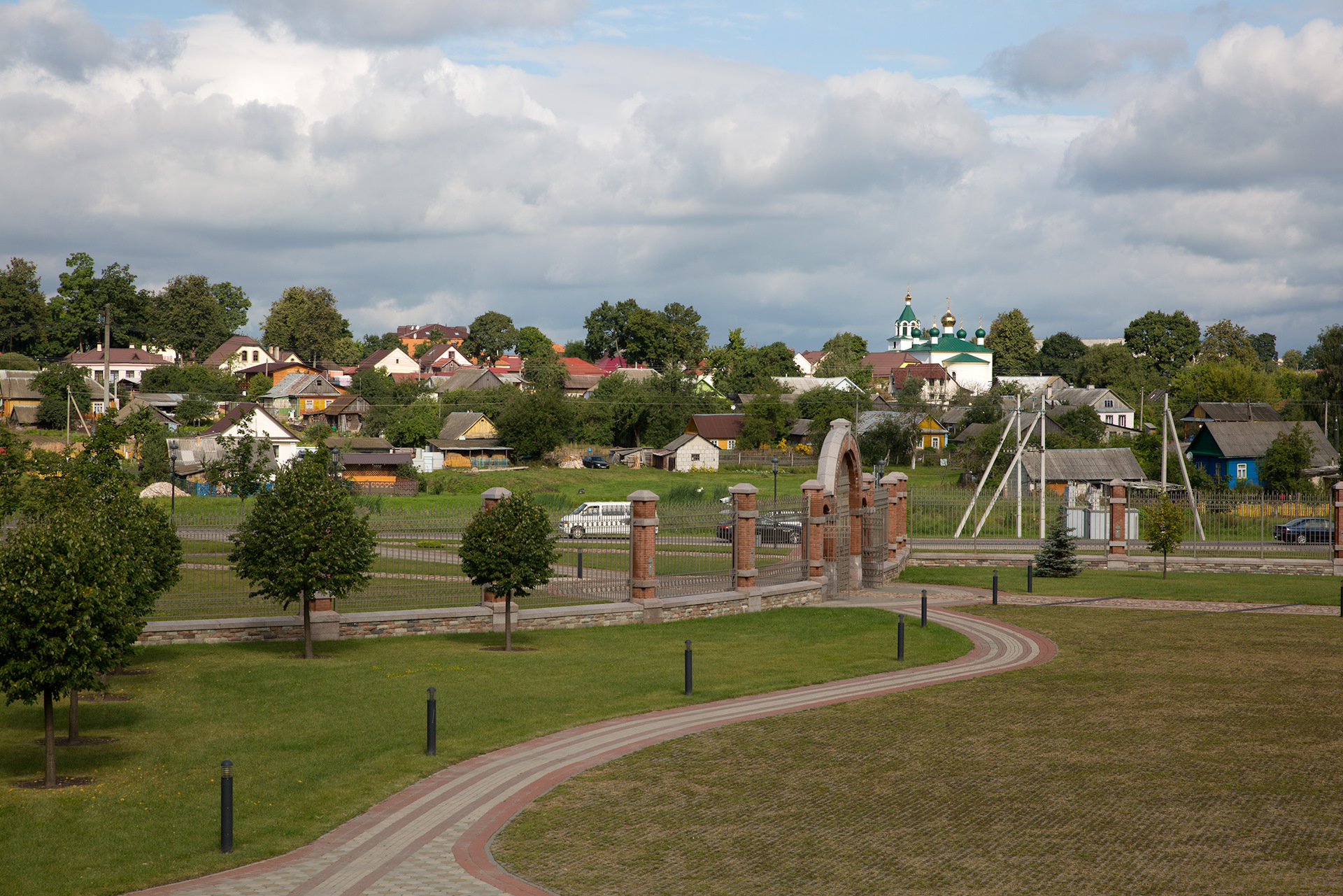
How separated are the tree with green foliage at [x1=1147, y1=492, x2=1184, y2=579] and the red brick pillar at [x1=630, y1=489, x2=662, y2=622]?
1837 cm

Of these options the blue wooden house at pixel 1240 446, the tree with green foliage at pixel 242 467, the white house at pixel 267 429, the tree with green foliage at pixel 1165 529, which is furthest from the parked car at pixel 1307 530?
the white house at pixel 267 429

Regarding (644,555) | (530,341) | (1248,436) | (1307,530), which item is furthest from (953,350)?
(644,555)

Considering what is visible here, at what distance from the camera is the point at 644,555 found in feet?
76.2

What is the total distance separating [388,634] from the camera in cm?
2116

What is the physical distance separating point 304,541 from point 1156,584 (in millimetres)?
25397

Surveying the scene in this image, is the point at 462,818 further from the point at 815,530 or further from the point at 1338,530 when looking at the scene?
the point at 1338,530

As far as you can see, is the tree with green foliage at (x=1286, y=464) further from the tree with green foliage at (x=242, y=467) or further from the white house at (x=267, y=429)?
the white house at (x=267, y=429)

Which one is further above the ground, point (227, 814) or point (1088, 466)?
point (1088, 466)

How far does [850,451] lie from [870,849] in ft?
66.7

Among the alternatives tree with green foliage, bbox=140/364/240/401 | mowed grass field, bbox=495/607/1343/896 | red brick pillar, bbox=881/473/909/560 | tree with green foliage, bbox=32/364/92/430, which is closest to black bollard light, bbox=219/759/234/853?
mowed grass field, bbox=495/607/1343/896

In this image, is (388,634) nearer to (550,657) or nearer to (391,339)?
(550,657)

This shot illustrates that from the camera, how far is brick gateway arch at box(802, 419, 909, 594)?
90.1ft

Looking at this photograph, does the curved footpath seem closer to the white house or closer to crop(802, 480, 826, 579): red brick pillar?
crop(802, 480, 826, 579): red brick pillar

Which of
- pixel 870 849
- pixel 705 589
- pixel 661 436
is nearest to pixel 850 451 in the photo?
pixel 705 589
